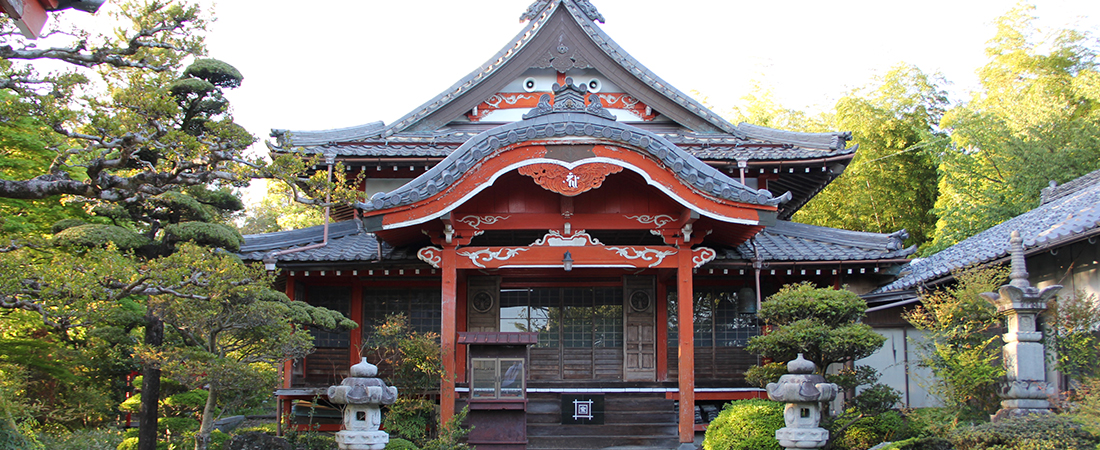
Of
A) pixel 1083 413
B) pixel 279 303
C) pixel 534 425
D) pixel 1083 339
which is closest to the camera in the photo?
pixel 1083 413

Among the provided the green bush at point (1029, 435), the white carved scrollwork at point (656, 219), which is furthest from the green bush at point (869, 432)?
the white carved scrollwork at point (656, 219)

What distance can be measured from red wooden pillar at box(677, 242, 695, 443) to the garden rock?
18.8 feet

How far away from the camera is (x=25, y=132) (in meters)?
14.4

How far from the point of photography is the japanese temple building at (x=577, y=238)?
1098 cm

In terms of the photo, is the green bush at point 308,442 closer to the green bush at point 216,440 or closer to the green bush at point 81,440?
the green bush at point 216,440

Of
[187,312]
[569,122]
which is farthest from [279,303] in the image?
[569,122]

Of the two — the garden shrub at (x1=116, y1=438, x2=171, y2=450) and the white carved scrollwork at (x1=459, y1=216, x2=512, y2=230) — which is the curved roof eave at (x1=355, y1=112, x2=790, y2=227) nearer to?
the white carved scrollwork at (x1=459, y1=216, x2=512, y2=230)

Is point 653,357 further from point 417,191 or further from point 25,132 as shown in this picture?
point 25,132

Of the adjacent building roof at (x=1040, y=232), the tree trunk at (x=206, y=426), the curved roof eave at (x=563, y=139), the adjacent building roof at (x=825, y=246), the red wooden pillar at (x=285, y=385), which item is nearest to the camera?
the adjacent building roof at (x=1040, y=232)

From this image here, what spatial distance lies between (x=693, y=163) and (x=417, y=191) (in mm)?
4143

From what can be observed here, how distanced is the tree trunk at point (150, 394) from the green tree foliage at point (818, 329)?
8603 mm

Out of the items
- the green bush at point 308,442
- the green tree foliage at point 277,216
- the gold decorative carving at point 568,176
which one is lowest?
the green bush at point 308,442

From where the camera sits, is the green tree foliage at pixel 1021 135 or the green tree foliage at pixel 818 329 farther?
the green tree foliage at pixel 1021 135

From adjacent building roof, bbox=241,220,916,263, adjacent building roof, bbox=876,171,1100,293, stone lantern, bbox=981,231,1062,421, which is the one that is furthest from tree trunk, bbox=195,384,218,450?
adjacent building roof, bbox=876,171,1100,293
